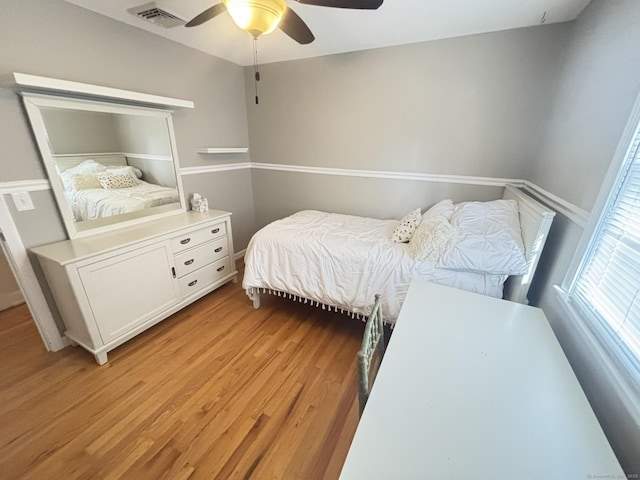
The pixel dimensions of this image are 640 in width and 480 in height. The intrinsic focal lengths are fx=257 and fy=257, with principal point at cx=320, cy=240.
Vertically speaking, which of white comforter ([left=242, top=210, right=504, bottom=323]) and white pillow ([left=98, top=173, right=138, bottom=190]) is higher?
white pillow ([left=98, top=173, right=138, bottom=190])

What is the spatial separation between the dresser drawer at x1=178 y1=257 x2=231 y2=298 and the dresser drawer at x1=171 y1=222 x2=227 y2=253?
26 cm

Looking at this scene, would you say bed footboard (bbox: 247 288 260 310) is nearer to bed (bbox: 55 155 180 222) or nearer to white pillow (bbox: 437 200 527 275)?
bed (bbox: 55 155 180 222)

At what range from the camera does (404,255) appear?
183 centimetres

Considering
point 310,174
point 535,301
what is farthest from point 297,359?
point 310,174

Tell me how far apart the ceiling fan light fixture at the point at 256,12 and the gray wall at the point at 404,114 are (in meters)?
1.58

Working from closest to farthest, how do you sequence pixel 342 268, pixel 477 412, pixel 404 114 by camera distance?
pixel 477 412, pixel 342 268, pixel 404 114

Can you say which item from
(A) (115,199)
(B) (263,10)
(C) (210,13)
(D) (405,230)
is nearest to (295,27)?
(B) (263,10)

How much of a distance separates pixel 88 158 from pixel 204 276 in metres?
1.26

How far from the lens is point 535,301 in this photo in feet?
5.74

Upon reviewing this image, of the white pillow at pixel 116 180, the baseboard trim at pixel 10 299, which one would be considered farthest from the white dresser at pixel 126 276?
the baseboard trim at pixel 10 299

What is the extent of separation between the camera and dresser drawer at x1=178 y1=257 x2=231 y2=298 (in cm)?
229

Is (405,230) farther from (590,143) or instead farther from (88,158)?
(88,158)

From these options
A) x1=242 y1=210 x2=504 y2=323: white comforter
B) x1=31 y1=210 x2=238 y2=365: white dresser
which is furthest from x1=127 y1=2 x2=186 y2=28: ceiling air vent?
x1=242 y1=210 x2=504 y2=323: white comforter

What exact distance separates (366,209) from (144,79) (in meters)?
2.41
